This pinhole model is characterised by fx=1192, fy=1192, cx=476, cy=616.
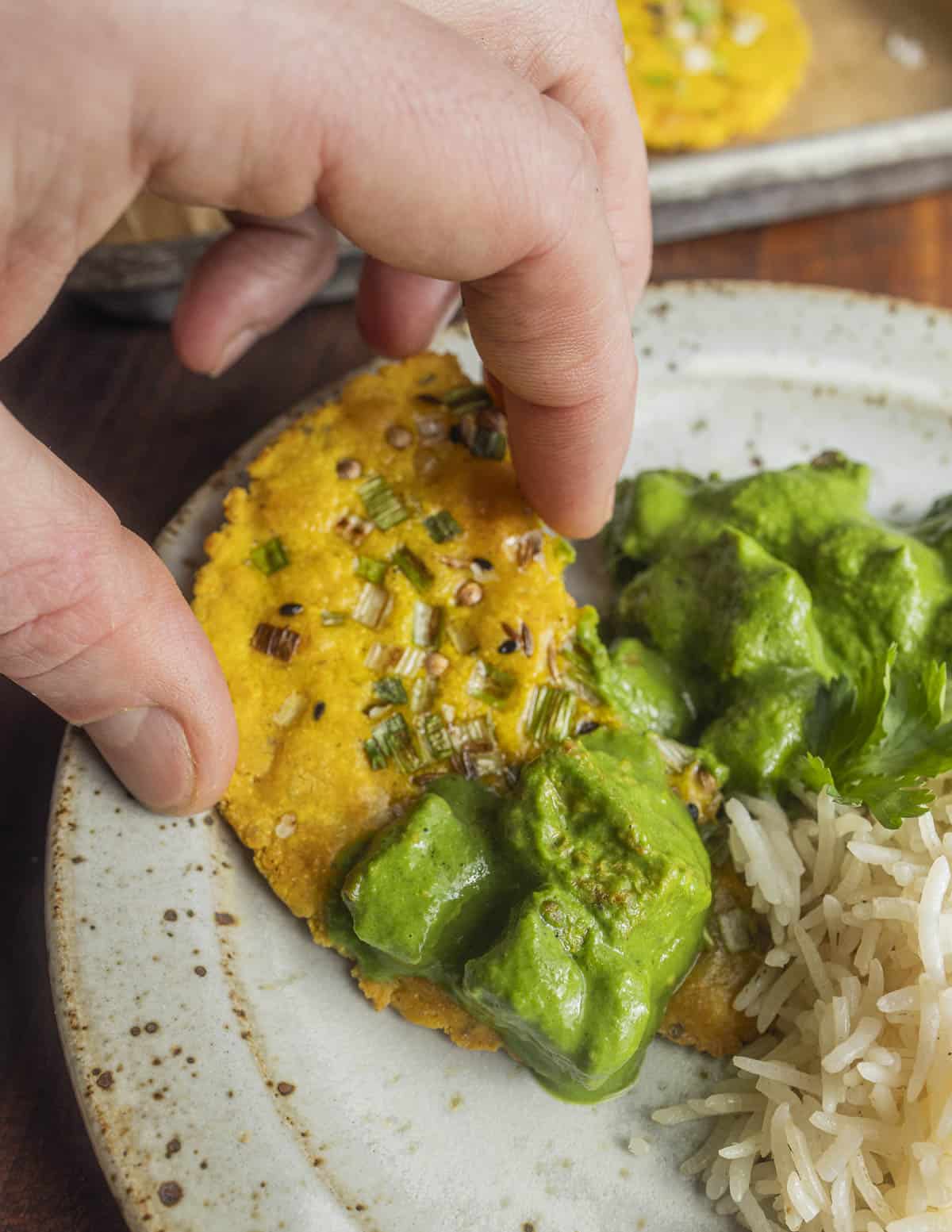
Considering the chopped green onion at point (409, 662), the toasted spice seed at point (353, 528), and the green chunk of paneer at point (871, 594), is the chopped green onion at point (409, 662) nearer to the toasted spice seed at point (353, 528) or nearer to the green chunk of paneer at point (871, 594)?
the toasted spice seed at point (353, 528)

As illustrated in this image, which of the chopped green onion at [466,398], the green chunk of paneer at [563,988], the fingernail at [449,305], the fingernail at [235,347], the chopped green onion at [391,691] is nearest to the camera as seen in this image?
the green chunk of paneer at [563,988]

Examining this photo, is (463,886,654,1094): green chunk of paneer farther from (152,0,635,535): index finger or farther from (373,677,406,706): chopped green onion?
(152,0,635,535): index finger

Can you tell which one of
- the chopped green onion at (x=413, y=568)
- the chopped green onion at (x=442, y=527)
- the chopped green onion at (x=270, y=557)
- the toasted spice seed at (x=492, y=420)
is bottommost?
the chopped green onion at (x=413, y=568)

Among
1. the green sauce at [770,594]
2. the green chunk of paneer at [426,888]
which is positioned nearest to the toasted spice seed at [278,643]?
the green chunk of paneer at [426,888]

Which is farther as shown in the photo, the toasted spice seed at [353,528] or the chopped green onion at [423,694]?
the toasted spice seed at [353,528]

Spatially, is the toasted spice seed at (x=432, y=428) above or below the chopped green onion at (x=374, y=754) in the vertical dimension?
above

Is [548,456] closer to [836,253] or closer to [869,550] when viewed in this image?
[869,550]

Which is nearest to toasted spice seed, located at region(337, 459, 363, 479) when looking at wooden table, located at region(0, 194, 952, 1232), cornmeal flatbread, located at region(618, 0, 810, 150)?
wooden table, located at region(0, 194, 952, 1232)
